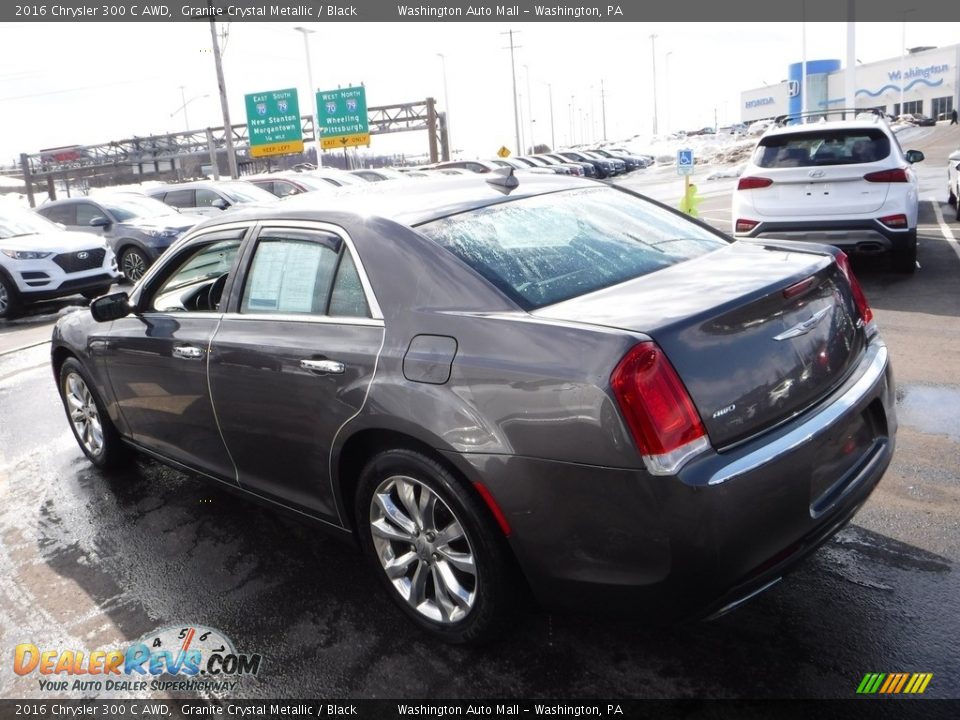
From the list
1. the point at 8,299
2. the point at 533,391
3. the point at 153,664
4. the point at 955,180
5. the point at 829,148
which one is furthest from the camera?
the point at 955,180

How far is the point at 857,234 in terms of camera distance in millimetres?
8320

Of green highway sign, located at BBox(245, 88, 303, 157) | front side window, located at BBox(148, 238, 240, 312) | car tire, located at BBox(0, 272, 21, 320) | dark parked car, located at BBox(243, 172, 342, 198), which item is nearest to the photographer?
front side window, located at BBox(148, 238, 240, 312)

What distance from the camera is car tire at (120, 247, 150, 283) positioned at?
14.4 m

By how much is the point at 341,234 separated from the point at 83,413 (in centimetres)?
289

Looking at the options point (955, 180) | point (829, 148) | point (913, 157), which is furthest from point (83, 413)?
point (955, 180)

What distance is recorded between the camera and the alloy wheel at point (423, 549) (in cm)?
284

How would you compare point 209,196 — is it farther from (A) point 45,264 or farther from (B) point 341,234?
(B) point 341,234

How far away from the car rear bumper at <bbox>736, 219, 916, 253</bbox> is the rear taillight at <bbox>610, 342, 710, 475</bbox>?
672 centimetres

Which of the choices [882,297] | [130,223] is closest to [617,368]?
[882,297]

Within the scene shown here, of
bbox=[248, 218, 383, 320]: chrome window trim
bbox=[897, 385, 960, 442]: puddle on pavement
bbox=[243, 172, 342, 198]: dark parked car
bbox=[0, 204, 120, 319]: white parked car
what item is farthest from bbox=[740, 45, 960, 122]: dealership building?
bbox=[248, 218, 383, 320]: chrome window trim

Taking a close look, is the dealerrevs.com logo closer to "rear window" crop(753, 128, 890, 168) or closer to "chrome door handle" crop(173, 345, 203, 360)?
"chrome door handle" crop(173, 345, 203, 360)

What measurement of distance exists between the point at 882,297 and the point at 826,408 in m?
6.06

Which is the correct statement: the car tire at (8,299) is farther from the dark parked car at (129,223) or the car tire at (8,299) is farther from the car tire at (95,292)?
the dark parked car at (129,223)

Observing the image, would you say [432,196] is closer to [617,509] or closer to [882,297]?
[617,509]
